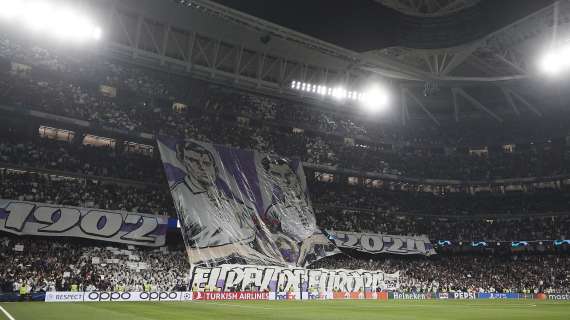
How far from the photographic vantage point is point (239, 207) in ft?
142

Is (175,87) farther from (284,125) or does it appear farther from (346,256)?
(346,256)

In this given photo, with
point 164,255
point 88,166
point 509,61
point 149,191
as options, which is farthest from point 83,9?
point 509,61

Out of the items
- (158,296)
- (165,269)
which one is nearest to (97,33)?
(165,269)

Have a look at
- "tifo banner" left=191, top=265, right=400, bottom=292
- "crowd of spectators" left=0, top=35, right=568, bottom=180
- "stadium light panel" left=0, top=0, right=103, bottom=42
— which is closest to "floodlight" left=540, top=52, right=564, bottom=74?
"crowd of spectators" left=0, top=35, right=568, bottom=180

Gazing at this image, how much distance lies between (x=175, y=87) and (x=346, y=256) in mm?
29483

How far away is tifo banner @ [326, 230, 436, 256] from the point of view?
5222 centimetres

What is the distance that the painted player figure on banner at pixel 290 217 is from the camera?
4222cm

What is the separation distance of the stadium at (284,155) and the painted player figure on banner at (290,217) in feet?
0.76

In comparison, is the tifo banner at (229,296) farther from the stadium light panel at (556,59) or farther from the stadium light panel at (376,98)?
Result: the stadium light panel at (556,59)

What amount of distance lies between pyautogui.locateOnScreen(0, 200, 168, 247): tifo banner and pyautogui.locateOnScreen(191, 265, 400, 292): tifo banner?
A: 29.7 ft

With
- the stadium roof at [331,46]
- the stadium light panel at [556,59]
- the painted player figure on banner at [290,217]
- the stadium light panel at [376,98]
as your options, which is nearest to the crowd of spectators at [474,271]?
the painted player figure on banner at [290,217]

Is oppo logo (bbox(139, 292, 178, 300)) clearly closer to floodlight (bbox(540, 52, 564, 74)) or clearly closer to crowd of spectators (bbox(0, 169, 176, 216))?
crowd of spectators (bbox(0, 169, 176, 216))

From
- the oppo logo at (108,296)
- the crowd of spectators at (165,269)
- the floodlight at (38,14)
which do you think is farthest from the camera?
the floodlight at (38,14)

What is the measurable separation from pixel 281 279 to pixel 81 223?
17.7m
